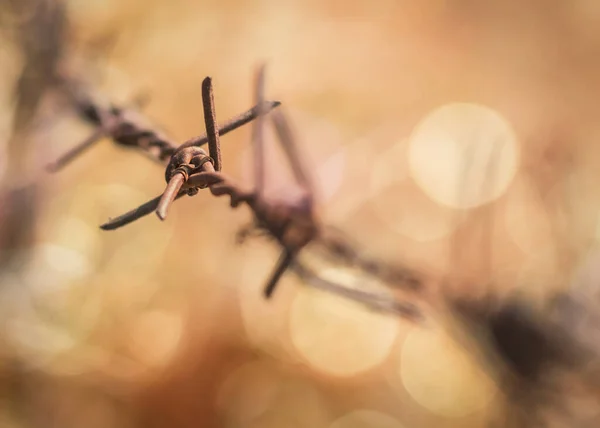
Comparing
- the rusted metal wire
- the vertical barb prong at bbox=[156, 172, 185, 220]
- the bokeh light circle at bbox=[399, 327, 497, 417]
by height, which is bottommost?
the bokeh light circle at bbox=[399, 327, 497, 417]

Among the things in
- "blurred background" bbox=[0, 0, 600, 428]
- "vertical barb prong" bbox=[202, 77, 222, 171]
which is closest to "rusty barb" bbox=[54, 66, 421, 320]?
"vertical barb prong" bbox=[202, 77, 222, 171]

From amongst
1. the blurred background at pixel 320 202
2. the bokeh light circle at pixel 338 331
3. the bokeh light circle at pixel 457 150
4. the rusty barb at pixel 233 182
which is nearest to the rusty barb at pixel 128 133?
the rusty barb at pixel 233 182

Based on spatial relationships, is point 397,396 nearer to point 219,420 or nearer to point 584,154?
point 219,420

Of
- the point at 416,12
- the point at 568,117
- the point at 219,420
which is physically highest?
the point at 416,12

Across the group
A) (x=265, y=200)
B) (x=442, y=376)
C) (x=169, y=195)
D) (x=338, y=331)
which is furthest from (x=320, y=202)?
(x=169, y=195)

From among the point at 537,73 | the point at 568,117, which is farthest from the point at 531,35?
the point at 568,117

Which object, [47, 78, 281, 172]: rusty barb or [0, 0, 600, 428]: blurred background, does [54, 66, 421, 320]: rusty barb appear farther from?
[0, 0, 600, 428]: blurred background

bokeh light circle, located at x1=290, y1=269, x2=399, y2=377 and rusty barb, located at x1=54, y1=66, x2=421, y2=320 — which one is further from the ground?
rusty barb, located at x1=54, y1=66, x2=421, y2=320
